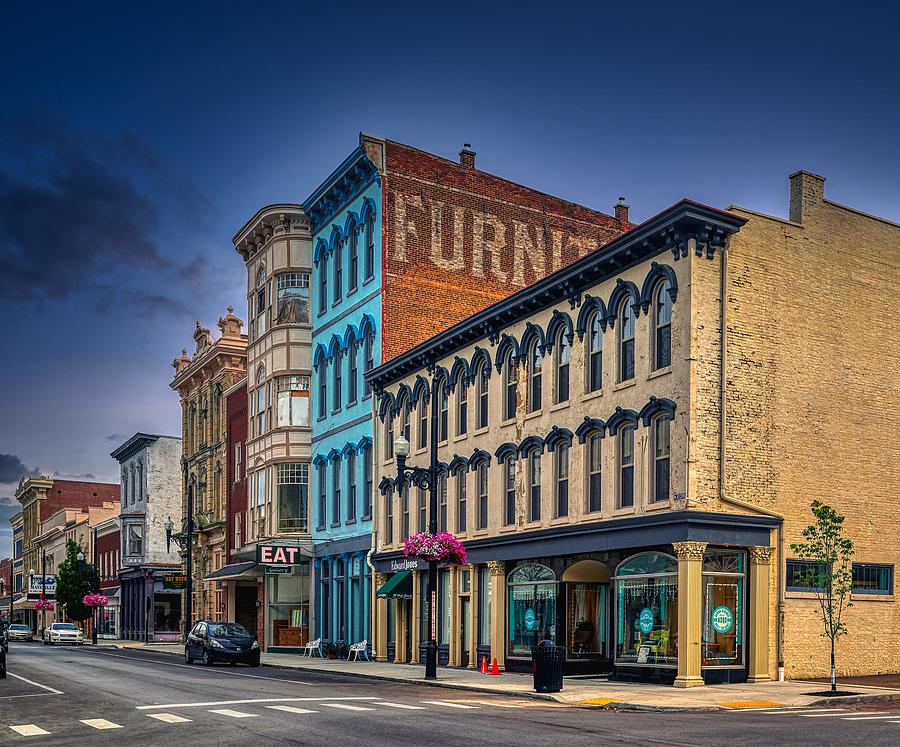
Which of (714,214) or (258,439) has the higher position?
(714,214)

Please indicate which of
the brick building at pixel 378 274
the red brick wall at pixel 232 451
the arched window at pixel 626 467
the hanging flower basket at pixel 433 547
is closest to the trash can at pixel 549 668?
the arched window at pixel 626 467

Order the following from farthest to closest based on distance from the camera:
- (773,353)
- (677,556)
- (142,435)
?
1. (142,435)
2. (773,353)
3. (677,556)

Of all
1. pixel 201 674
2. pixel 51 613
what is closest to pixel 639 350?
pixel 201 674

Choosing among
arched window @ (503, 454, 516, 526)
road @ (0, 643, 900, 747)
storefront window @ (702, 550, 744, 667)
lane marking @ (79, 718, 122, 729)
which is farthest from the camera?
arched window @ (503, 454, 516, 526)

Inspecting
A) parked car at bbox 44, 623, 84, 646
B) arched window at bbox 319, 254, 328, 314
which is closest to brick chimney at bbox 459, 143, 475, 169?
arched window at bbox 319, 254, 328, 314

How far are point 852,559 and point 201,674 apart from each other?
17202mm

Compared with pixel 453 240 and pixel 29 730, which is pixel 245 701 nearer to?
pixel 29 730

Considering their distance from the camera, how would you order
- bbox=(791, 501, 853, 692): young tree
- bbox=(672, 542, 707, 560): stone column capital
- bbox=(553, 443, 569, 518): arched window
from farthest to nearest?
bbox=(553, 443, 569, 518): arched window, bbox=(672, 542, 707, 560): stone column capital, bbox=(791, 501, 853, 692): young tree

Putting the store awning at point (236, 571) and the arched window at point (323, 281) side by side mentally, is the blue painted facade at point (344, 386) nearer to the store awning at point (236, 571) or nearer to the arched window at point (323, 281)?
the arched window at point (323, 281)

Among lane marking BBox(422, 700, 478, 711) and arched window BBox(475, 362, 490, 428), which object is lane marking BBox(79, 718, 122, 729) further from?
arched window BBox(475, 362, 490, 428)

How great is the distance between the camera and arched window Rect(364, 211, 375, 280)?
144 feet

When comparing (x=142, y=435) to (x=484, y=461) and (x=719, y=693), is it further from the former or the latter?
(x=719, y=693)

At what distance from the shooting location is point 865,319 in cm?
2948

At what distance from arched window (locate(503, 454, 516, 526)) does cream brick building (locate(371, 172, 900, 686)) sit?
0.07m
